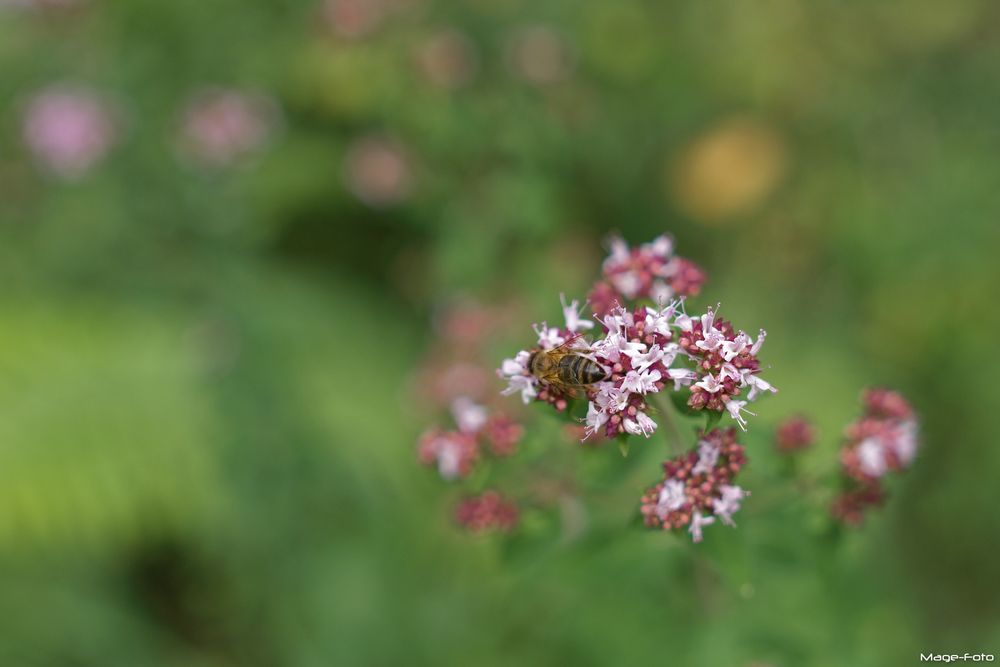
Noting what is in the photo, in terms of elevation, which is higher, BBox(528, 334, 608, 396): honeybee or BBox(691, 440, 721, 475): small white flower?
BBox(528, 334, 608, 396): honeybee

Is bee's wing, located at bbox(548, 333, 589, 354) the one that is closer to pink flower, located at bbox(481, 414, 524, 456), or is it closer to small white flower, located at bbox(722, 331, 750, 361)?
small white flower, located at bbox(722, 331, 750, 361)

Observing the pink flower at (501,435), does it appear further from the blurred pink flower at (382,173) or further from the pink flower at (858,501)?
the blurred pink flower at (382,173)

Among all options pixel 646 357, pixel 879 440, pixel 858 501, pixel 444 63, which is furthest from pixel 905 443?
pixel 444 63

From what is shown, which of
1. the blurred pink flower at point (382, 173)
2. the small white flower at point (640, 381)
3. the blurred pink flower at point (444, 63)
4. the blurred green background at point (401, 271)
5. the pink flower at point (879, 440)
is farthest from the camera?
the blurred pink flower at point (382, 173)

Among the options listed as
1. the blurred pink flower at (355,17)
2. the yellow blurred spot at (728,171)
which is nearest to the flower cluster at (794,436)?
the blurred pink flower at (355,17)

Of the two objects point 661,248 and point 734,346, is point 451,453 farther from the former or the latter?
point 734,346

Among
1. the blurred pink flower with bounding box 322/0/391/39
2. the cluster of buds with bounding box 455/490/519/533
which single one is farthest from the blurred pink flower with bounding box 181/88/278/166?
the cluster of buds with bounding box 455/490/519/533

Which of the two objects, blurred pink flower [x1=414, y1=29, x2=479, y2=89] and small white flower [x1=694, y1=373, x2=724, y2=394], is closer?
small white flower [x1=694, y1=373, x2=724, y2=394]
